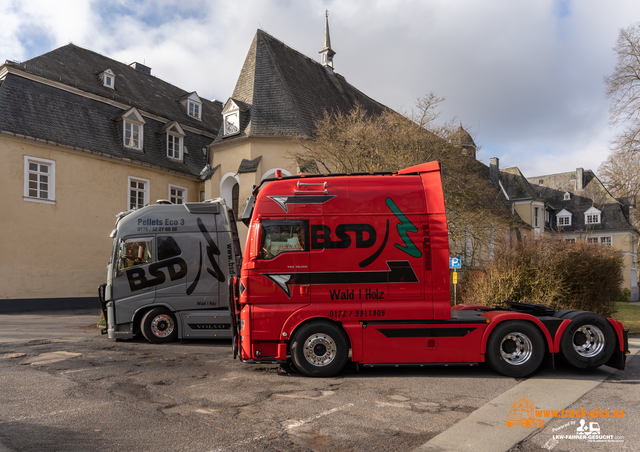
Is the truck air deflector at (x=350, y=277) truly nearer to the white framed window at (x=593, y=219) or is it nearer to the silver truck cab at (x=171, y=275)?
the silver truck cab at (x=171, y=275)

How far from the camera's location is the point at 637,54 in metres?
21.4

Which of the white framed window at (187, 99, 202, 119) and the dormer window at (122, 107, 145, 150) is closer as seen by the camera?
the dormer window at (122, 107, 145, 150)

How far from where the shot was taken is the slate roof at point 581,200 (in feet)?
157

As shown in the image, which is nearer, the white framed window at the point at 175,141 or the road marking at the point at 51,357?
the road marking at the point at 51,357

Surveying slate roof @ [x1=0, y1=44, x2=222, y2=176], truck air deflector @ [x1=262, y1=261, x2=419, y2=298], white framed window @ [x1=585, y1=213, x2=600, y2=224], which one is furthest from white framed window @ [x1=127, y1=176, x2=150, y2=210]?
white framed window @ [x1=585, y1=213, x2=600, y2=224]

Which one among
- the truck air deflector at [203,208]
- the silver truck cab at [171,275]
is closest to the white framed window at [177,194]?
the silver truck cab at [171,275]

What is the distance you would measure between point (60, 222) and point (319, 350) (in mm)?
18182

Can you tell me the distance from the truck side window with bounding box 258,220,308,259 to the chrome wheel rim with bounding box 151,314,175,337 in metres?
4.82

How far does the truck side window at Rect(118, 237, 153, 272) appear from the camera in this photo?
1084 cm

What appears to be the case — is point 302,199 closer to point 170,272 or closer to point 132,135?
point 170,272

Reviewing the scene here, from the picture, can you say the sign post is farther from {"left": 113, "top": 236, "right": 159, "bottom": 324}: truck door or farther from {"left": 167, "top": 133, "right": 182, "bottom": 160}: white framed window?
{"left": 167, "top": 133, "right": 182, "bottom": 160}: white framed window

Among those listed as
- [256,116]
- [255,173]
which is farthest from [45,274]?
[256,116]

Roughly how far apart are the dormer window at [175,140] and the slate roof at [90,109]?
1.19ft

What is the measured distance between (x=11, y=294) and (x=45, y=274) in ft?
5.04
